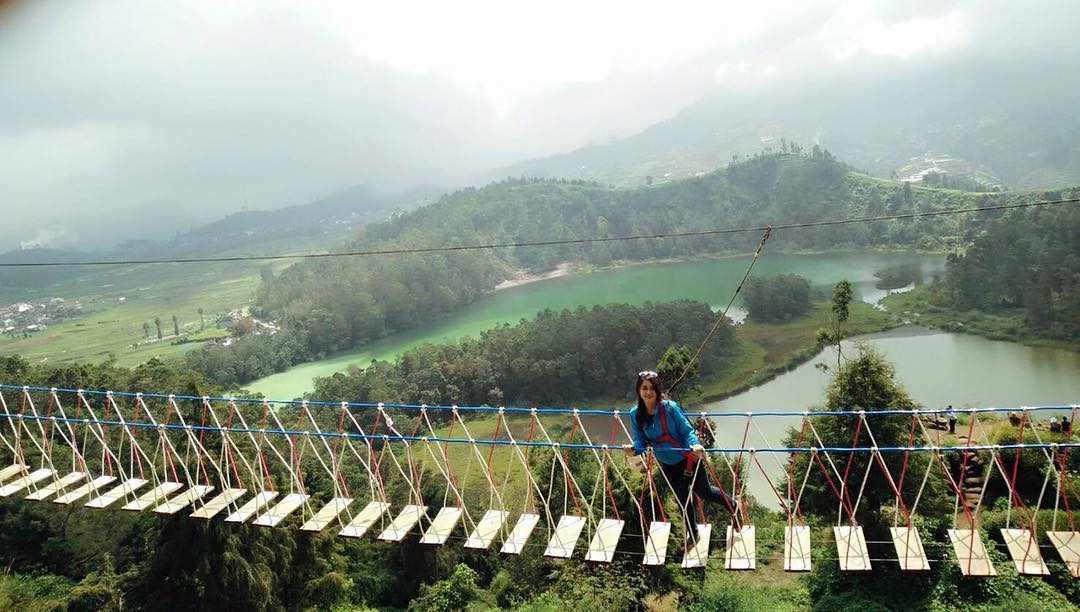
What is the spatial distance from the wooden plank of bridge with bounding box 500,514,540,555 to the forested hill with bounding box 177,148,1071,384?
31797mm

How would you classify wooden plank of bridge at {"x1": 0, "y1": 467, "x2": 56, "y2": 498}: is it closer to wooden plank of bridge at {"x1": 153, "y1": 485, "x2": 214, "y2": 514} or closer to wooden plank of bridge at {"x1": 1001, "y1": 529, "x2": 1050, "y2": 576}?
wooden plank of bridge at {"x1": 153, "y1": 485, "x2": 214, "y2": 514}

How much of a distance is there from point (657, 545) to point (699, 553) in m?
0.24

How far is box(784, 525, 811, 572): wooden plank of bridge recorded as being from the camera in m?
3.82

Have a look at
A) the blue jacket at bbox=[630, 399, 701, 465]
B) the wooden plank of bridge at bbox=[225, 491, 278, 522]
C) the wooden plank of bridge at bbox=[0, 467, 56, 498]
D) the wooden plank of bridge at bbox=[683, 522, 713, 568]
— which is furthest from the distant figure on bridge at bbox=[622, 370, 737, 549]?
the wooden plank of bridge at bbox=[0, 467, 56, 498]

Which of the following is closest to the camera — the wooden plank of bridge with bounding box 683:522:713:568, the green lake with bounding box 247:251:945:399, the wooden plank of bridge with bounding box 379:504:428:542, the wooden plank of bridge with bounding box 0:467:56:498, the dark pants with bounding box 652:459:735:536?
the dark pants with bounding box 652:459:735:536

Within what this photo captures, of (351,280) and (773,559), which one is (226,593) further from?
(351,280)

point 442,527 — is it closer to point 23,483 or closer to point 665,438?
point 665,438

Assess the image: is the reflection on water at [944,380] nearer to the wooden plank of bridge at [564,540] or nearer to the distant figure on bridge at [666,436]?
the wooden plank of bridge at [564,540]

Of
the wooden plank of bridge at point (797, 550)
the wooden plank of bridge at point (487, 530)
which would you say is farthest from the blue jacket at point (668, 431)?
the wooden plank of bridge at point (487, 530)

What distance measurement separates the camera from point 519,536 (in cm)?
416

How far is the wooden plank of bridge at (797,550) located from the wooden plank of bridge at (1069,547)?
1.29m

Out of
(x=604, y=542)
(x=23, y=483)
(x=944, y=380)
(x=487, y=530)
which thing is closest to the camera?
(x=604, y=542)

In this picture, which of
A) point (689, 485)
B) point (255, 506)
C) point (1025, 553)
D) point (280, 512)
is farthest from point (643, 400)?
point (255, 506)

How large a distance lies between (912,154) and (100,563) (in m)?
139
